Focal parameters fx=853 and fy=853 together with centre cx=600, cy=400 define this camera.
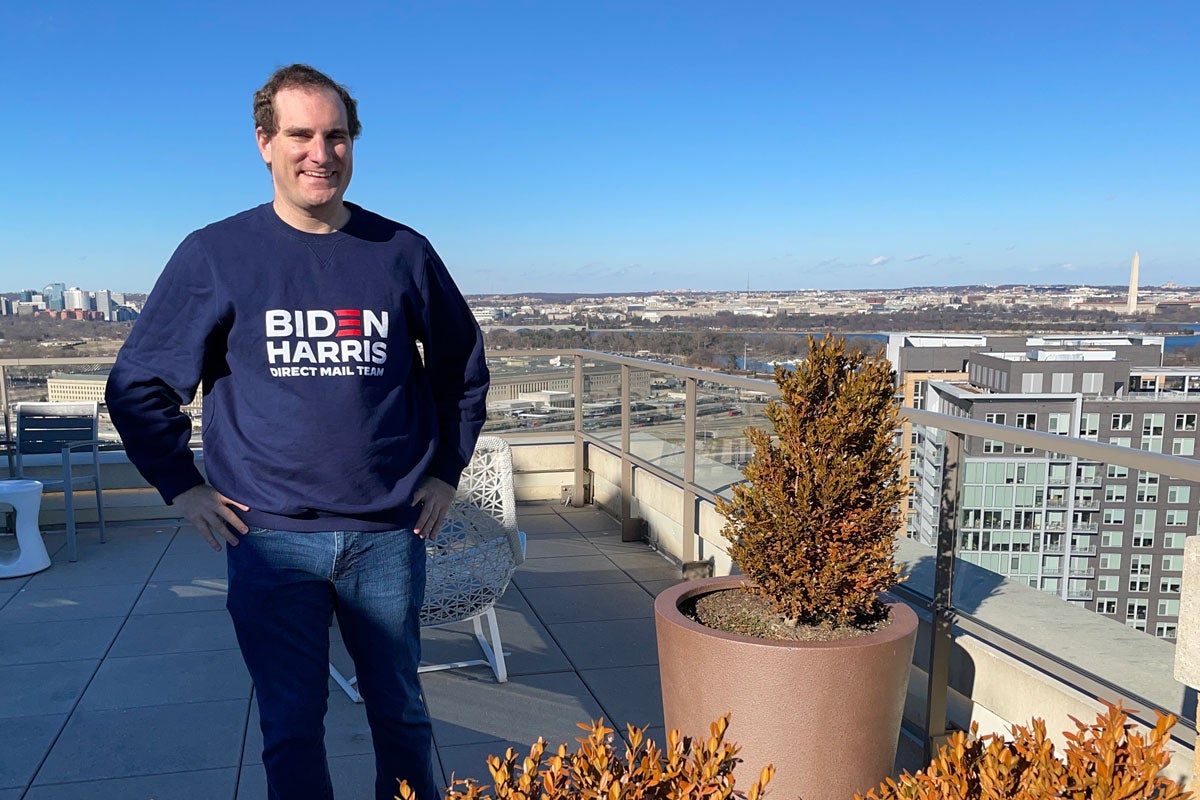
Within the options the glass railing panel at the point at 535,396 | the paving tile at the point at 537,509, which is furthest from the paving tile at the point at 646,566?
the glass railing panel at the point at 535,396

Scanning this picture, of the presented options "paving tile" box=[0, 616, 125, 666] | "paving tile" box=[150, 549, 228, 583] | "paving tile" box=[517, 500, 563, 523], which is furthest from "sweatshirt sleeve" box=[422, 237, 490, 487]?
"paving tile" box=[517, 500, 563, 523]

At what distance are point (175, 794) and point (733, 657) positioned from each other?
1.72 meters

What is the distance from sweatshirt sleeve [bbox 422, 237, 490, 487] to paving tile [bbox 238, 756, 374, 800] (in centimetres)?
123

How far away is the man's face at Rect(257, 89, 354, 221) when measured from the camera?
1.62 m

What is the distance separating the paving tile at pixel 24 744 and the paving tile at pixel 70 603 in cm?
120

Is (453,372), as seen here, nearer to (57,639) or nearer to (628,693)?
(628,693)

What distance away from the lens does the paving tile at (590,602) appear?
4129 millimetres

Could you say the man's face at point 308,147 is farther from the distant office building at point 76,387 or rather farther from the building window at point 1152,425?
the distant office building at point 76,387

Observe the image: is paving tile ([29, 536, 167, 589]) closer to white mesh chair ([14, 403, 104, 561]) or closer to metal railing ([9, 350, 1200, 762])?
white mesh chair ([14, 403, 104, 561])

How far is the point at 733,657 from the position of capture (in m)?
2.08

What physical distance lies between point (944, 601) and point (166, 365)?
2.19 meters

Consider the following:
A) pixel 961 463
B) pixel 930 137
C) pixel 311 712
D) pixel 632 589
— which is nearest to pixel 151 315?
pixel 311 712

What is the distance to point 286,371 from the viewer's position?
1.60 m

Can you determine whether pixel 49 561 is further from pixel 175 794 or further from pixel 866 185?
pixel 866 185
